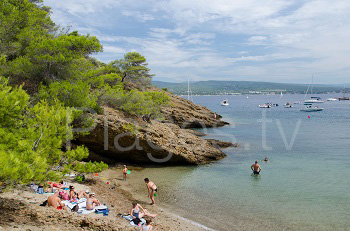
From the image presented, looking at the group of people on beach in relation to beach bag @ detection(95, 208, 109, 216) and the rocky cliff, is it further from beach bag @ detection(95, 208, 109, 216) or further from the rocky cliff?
A: the rocky cliff

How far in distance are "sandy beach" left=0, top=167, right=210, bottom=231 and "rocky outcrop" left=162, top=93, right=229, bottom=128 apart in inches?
1319

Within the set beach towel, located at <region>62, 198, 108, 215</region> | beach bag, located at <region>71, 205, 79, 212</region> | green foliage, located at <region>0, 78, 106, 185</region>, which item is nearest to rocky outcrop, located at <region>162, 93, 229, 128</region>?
beach towel, located at <region>62, 198, 108, 215</region>

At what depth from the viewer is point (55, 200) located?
1192cm

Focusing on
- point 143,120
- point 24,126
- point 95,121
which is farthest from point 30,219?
point 143,120

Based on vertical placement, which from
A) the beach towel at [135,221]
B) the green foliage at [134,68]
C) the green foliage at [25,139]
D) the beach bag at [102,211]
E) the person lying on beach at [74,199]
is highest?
the green foliage at [134,68]

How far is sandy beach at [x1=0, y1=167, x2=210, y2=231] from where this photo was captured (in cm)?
977

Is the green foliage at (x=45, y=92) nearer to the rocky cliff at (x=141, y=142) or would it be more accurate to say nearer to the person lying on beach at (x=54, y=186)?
the person lying on beach at (x=54, y=186)

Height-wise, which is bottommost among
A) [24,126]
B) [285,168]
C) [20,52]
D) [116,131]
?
[285,168]

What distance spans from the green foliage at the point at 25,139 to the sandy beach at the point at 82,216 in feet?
4.79

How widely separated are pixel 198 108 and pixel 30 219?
188 feet

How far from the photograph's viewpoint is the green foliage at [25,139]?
763cm

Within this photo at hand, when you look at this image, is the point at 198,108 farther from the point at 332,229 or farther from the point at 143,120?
the point at 332,229

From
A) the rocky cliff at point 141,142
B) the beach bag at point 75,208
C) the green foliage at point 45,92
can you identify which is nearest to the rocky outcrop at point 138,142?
the rocky cliff at point 141,142

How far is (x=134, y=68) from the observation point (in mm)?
42688
